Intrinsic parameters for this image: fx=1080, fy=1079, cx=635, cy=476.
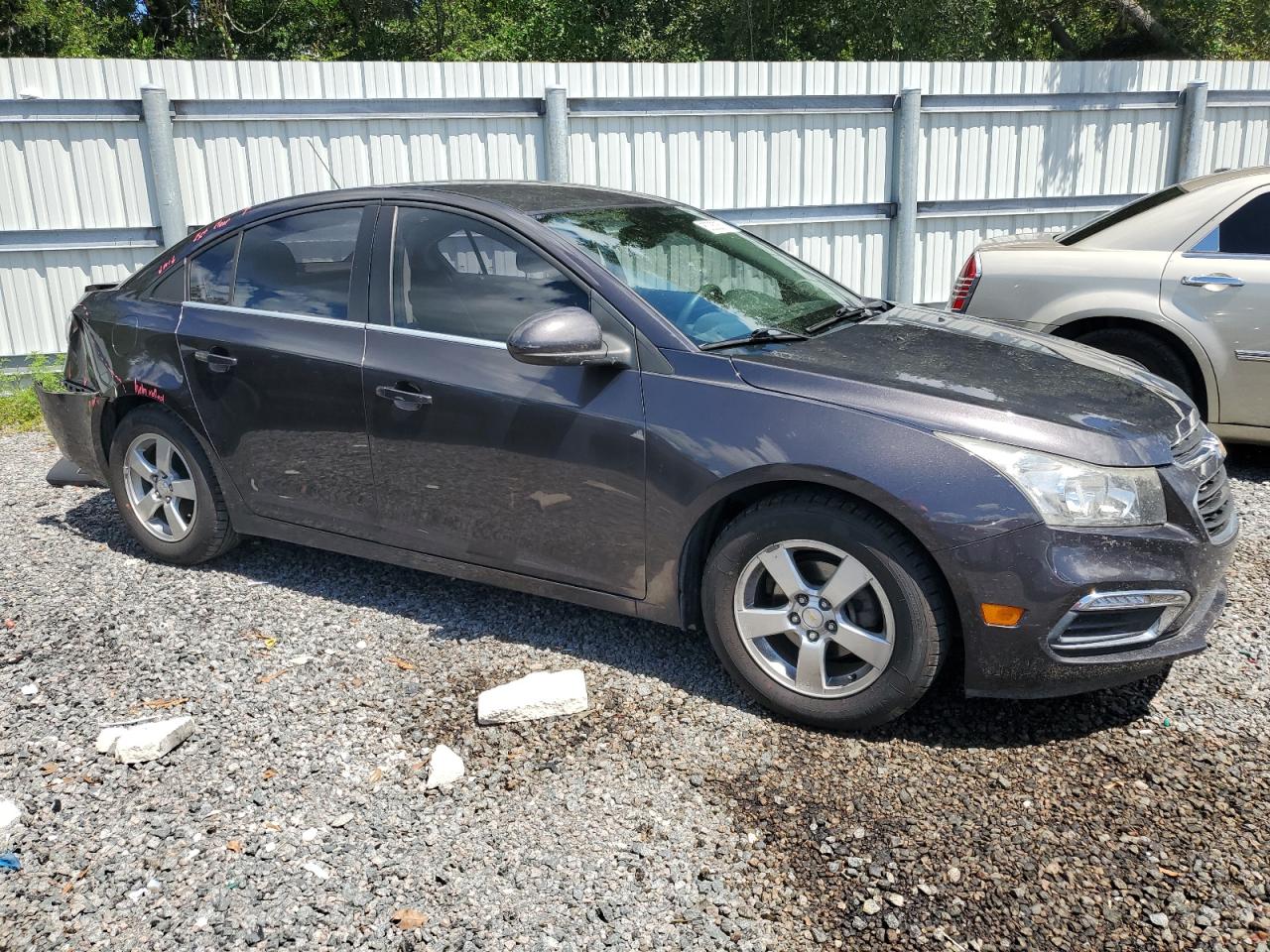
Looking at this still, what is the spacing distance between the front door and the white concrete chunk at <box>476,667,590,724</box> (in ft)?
1.15

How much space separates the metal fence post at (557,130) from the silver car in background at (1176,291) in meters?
4.01

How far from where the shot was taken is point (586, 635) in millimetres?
4164

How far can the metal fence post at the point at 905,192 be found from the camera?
9.66m

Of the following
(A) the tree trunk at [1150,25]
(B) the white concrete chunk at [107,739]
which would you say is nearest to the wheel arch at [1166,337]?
(B) the white concrete chunk at [107,739]

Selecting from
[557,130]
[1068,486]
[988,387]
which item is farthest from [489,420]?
[557,130]

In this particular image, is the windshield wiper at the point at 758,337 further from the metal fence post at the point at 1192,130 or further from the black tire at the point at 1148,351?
the metal fence post at the point at 1192,130

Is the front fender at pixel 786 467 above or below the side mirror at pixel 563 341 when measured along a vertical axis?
below

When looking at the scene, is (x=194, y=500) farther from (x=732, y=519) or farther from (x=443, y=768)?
(x=732, y=519)

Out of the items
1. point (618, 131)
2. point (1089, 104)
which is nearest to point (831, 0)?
point (1089, 104)

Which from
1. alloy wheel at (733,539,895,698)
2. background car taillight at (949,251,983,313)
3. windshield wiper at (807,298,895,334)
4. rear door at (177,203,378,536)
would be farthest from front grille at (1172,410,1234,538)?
rear door at (177,203,378,536)

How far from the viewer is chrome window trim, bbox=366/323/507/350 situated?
12.5 ft

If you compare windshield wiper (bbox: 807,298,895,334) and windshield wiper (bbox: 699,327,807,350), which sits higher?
windshield wiper (bbox: 699,327,807,350)

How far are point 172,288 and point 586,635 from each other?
238 centimetres

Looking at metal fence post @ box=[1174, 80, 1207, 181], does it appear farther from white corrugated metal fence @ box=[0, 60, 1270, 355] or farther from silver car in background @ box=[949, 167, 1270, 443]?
silver car in background @ box=[949, 167, 1270, 443]
